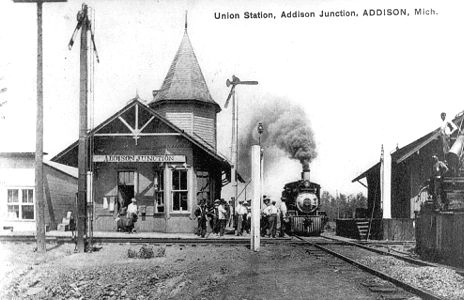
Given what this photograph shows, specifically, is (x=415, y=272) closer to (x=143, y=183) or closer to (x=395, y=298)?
(x=395, y=298)

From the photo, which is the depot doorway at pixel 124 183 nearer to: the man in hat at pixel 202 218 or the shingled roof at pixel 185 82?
the man in hat at pixel 202 218

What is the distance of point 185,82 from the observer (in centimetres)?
2536

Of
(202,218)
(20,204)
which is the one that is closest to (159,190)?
(202,218)

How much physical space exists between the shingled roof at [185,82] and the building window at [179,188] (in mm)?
5624

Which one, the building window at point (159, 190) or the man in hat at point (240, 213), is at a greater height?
the building window at point (159, 190)

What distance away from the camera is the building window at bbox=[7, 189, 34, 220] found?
68.8ft

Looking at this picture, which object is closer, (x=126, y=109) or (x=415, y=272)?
(x=415, y=272)

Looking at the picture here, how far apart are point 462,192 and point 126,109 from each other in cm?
1197

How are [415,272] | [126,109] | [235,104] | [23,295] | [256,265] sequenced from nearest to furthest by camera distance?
[23,295] → [415,272] → [256,265] → [126,109] → [235,104]

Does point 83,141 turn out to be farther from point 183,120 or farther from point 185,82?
point 185,82

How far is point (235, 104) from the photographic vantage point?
21.0m

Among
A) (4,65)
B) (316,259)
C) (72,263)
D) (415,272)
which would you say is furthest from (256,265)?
(4,65)

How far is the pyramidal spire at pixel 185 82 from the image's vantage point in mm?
24844

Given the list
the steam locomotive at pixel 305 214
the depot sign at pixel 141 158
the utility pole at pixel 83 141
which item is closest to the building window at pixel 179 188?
the depot sign at pixel 141 158
